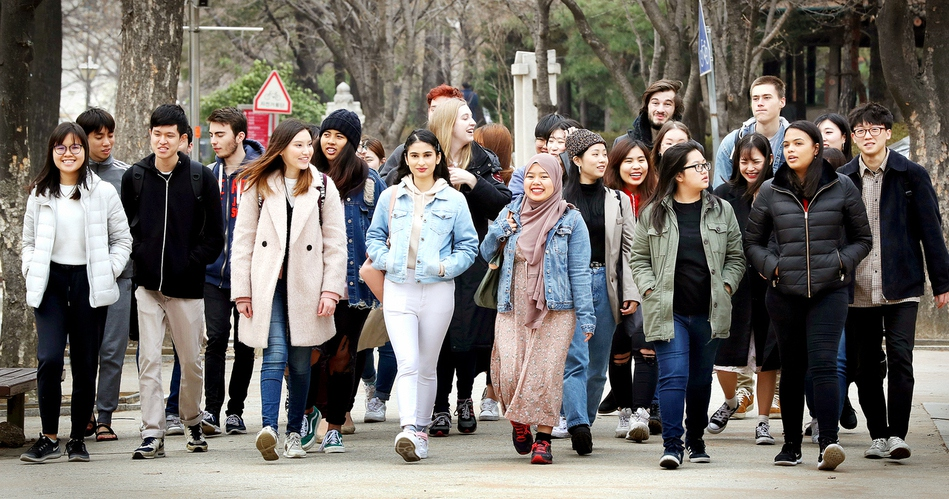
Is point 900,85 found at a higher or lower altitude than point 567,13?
lower

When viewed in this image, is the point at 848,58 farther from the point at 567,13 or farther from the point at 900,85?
the point at 900,85

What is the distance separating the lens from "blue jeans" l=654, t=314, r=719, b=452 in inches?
284

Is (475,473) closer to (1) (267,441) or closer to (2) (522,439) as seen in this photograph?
(2) (522,439)

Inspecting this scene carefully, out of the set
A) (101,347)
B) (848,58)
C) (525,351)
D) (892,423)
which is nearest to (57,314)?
(101,347)

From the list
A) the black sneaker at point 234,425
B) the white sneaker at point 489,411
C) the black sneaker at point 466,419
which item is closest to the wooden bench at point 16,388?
the black sneaker at point 234,425

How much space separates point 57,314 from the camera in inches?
299

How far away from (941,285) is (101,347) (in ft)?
16.6

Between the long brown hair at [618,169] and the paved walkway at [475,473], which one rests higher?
A: the long brown hair at [618,169]

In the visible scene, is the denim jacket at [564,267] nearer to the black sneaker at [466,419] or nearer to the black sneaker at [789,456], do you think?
the black sneaker at [789,456]

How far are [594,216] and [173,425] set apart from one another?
3214mm

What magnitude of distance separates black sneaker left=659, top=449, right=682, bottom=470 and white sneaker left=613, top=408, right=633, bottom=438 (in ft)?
4.64

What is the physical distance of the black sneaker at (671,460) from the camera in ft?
23.3

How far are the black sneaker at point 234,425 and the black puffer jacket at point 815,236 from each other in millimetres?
3678

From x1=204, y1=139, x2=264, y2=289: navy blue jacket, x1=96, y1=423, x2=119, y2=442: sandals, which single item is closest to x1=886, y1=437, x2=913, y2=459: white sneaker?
x1=204, y1=139, x2=264, y2=289: navy blue jacket
